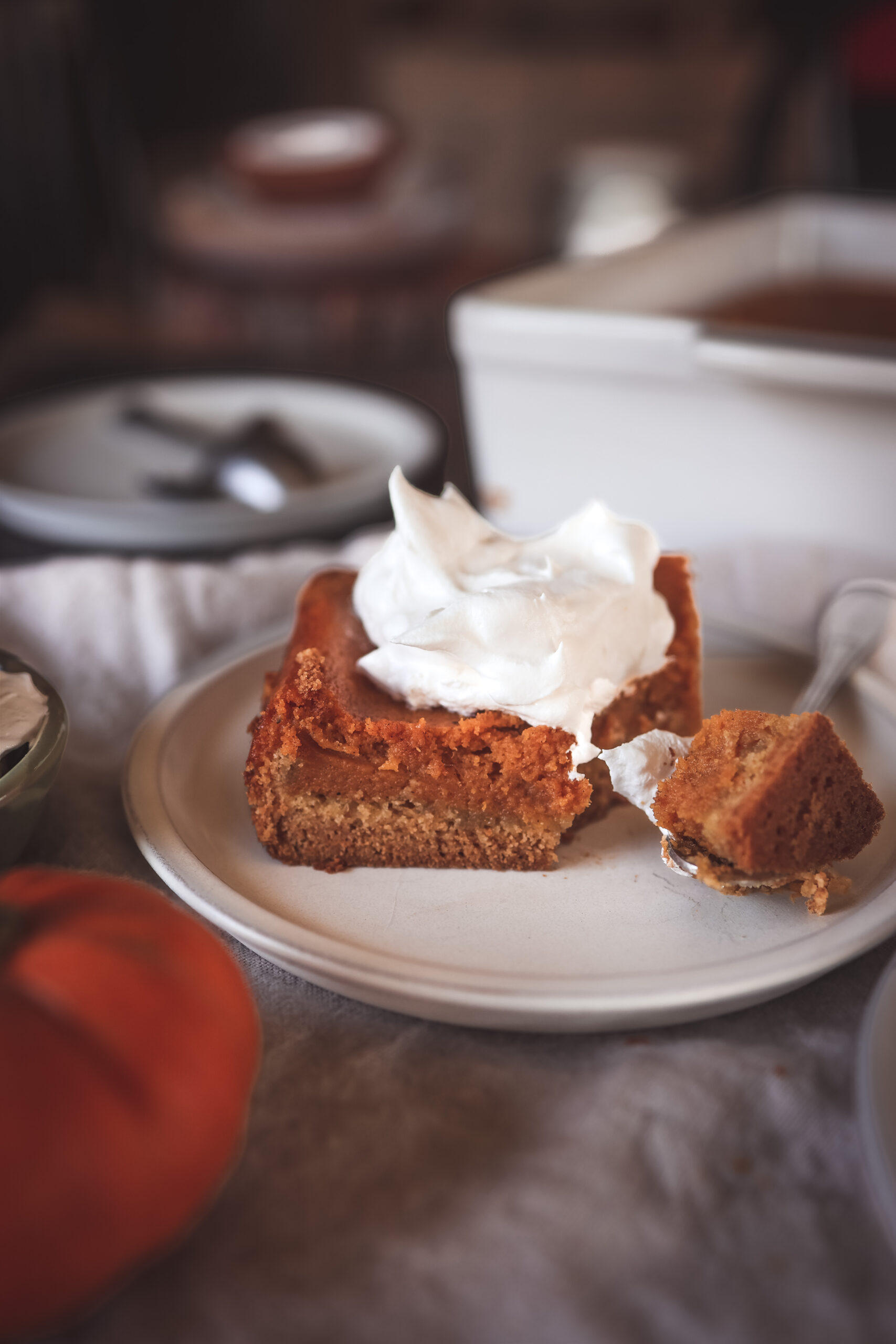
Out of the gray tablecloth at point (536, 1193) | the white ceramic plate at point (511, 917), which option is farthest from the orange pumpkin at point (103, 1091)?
the white ceramic plate at point (511, 917)

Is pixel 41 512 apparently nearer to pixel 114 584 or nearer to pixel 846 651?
pixel 114 584

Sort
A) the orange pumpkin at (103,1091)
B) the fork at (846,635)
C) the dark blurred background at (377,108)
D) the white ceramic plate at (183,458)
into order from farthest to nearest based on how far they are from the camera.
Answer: the dark blurred background at (377,108) → the white ceramic plate at (183,458) → the fork at (846,635) → the orange pumpkin at (103,1091)

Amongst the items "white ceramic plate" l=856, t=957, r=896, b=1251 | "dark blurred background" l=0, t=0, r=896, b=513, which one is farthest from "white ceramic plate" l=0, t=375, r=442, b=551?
"white ceramic plate" l=856, t=957, r=896, b=1251

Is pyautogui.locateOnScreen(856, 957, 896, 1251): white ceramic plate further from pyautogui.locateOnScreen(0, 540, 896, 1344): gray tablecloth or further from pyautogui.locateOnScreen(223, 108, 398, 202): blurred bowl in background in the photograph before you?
pyautogui.locateOnScreen(223, 108, 398, 202): blurred bowl in background

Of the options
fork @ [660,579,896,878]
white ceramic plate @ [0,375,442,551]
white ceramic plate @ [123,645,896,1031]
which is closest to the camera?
white ceramic plate @ [123,645,896,1031]

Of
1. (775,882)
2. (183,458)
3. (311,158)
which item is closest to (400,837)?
(775,882)

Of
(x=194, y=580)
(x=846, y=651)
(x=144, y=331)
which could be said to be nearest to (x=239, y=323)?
(x=144, y=331)

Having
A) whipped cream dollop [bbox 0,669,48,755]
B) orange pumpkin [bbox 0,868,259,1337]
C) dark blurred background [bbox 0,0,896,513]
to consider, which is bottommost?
dark blurred background [bbox 0,0,896,513]

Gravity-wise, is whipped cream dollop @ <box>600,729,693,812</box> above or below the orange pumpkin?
below

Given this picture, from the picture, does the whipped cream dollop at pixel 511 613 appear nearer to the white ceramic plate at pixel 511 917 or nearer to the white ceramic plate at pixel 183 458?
the white ceramic plate at pixel 511 917
